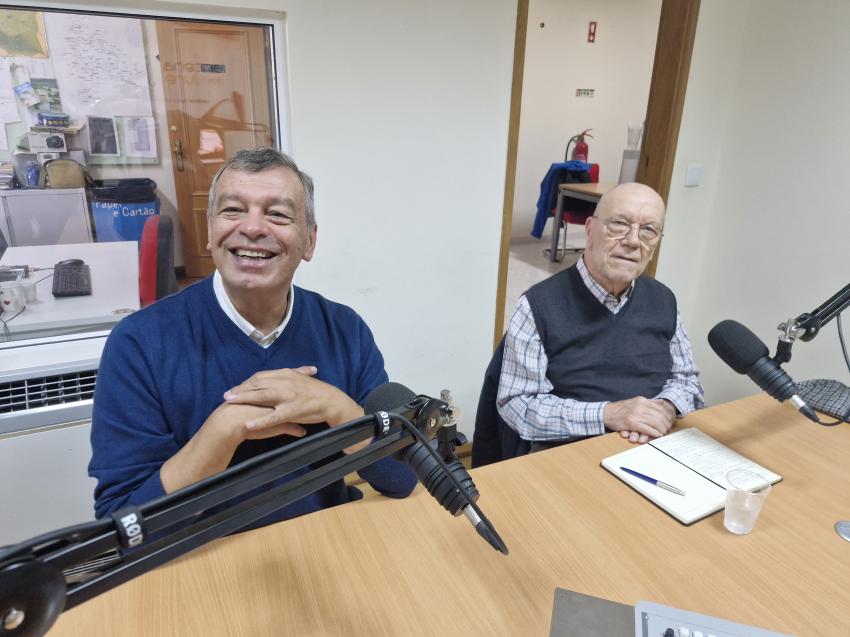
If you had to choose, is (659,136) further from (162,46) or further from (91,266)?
(91,266)

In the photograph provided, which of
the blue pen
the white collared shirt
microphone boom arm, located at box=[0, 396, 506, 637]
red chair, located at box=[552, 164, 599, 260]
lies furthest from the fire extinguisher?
microphone boom arm, located at box=[0, 396, 506, 637]

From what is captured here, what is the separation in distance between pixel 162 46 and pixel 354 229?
33.9 inches

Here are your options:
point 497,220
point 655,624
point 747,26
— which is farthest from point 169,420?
point 747,26

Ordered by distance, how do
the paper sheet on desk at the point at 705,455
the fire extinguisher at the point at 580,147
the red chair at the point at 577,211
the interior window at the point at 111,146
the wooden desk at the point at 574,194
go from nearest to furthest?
the paper sheet on desk at the point at 705,455
the interior window at the point at 111,146
the wooden desk at the point at 574,194
the red chair at the point at 577,211
the fire extinguisher at the point at 580,147

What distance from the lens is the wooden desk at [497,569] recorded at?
0.83 meters

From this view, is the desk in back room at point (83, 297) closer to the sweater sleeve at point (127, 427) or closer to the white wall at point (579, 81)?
the sweater sleeve at point (127, 427)

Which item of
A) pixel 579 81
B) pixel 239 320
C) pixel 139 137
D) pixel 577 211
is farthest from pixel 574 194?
pixel 239 320

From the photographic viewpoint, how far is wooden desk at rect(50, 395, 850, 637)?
0.83 meters

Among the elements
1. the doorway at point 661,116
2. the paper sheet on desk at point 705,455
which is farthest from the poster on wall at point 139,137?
the paper sheet on desk at point 705,455

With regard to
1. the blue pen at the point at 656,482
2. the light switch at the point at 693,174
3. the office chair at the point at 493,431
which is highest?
the light switch at the point at 693,174

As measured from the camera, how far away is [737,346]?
116cm

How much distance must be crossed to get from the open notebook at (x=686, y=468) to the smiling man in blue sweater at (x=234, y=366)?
51cm

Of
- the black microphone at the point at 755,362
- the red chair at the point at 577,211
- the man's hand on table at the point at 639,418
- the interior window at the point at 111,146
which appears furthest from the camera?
the red chair at the point at 577,211

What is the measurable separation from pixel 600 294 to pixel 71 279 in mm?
1763
